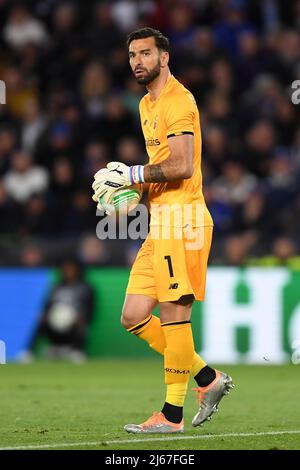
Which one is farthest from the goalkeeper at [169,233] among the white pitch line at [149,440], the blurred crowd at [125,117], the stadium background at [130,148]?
the blurred crowd at [125,117]

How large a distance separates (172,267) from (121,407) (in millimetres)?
1985

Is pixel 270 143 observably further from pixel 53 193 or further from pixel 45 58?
pixel 45 58

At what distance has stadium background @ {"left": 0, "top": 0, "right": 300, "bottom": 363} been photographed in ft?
43.7

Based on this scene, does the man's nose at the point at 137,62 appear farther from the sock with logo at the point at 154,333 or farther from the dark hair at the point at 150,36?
the sock with logo at the point at 154,333

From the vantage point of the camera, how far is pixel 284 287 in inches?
520

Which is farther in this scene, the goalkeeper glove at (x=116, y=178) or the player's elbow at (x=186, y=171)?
the goalkeeper glove at (x=116, y=178)

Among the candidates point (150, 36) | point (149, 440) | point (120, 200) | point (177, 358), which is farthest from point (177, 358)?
point (150, 36)

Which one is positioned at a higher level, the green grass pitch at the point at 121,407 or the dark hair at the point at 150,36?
the dark hair at the point at 150,36

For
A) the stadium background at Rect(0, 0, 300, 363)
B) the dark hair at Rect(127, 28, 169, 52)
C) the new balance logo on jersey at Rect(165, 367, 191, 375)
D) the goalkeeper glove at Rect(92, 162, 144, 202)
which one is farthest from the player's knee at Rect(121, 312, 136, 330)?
the stadium background at Rect(0, 0, 300, 363)

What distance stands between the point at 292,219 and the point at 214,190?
111 centimetres

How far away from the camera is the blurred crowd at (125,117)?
14.0m

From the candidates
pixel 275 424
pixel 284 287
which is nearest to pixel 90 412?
pixel 275 424

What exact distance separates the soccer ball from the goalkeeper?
0.16 ft

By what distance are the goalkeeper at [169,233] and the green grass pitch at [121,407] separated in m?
0.29
